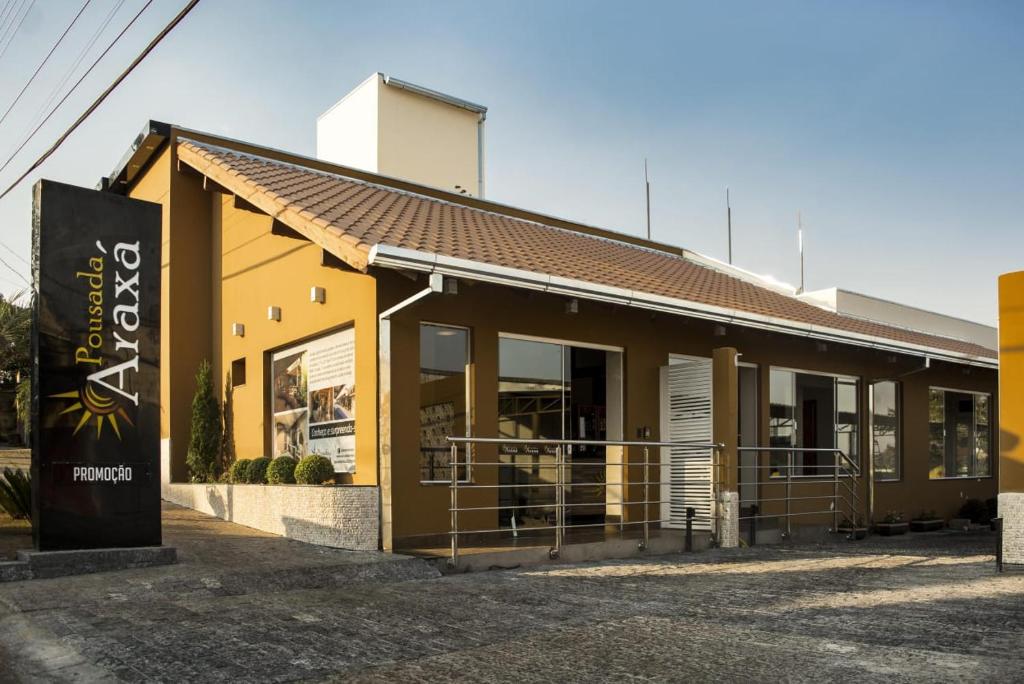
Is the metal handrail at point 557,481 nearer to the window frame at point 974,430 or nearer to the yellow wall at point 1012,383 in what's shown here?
the yellow wall at point 1012,383

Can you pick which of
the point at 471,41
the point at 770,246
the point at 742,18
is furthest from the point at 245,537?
the point at 770,246

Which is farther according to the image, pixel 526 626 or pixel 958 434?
pixel 958 434

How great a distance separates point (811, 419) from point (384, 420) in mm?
7745

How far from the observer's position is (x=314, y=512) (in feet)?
29.9

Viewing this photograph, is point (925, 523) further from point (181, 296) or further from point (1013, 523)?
point (181, 296)

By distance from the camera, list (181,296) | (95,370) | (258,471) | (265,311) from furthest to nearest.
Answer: (181,296)
(265,311)
(258,471)
(95,370)

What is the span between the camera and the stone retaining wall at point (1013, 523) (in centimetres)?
892

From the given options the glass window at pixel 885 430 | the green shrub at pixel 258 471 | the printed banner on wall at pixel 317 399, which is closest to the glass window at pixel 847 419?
the glass window at pixel 885 430

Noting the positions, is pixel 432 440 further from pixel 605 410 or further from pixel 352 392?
pixel 605 410

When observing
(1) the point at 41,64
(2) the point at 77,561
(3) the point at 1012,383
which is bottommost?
(2) the point at 77,561

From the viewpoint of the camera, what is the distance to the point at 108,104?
9.63 meters

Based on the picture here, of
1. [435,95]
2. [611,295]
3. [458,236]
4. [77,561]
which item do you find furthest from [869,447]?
[77,561]

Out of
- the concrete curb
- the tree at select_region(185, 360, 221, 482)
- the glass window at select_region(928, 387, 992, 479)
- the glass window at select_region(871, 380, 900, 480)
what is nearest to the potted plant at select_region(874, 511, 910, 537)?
the glass window at select_region(871, 380, 900, 480)

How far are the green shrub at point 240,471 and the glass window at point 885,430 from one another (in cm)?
975
